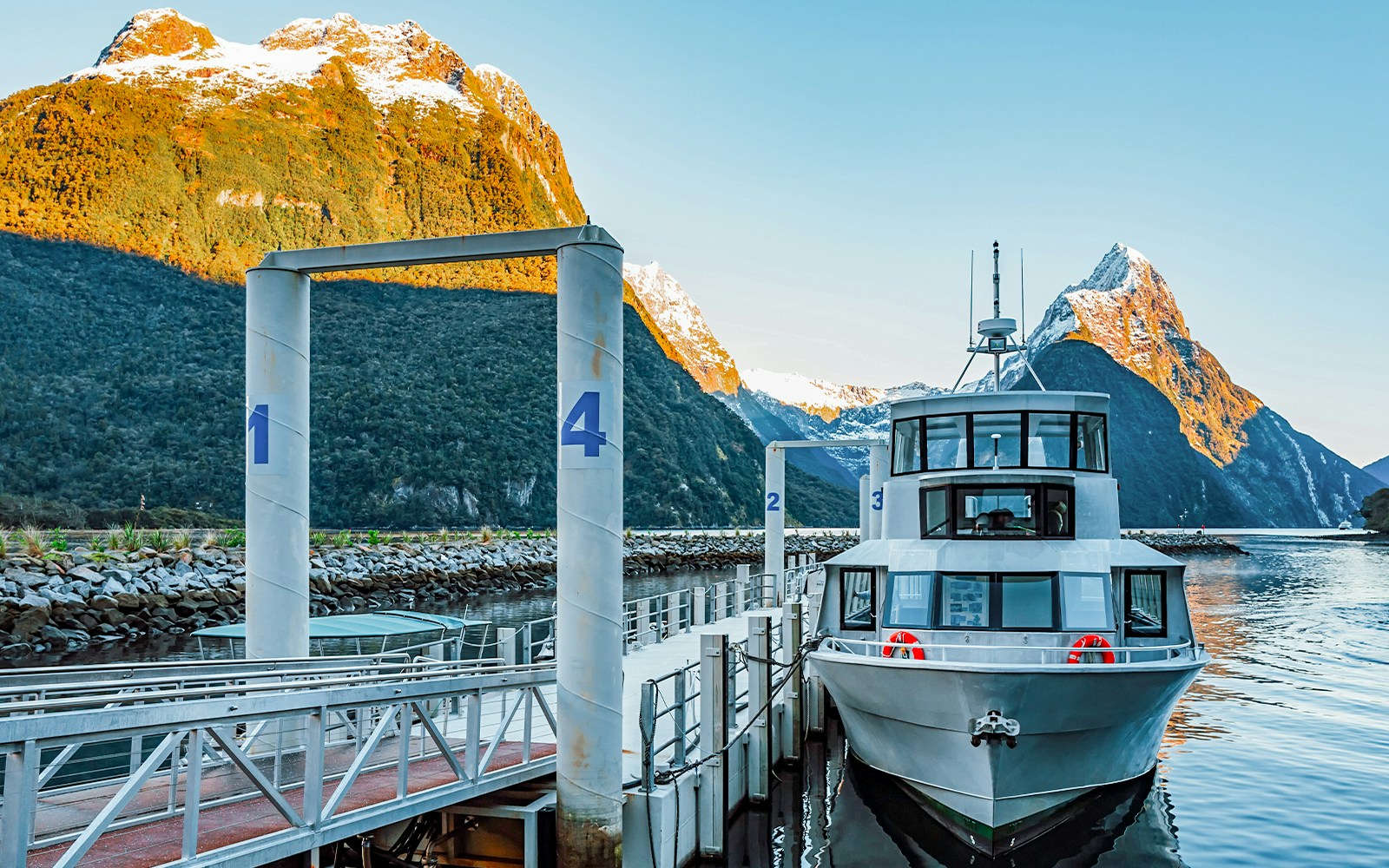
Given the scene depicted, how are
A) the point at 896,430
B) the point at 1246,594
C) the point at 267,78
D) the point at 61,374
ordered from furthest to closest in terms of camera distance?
the point at 267,78, the point at 61,374, the point at 1246,594, the point at 896,430

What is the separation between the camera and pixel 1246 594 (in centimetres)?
6203

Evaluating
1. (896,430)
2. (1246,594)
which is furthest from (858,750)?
(1246,594)

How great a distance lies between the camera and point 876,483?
117 feet

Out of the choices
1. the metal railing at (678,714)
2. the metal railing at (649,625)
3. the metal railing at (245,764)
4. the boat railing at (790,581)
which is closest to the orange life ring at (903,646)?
the metal railing at (678,714)

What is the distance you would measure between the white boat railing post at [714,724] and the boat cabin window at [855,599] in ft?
14.0

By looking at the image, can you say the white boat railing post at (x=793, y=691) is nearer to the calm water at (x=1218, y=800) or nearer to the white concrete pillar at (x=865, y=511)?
the calm water at (x=1218, y=800)

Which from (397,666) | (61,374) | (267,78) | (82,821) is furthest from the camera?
(267,78)

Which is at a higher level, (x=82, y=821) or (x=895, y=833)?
(x=82, y=821)

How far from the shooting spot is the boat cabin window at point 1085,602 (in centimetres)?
1495

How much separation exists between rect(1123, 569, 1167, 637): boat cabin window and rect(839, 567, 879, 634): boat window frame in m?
3.60

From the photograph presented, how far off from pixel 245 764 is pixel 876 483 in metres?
29.9

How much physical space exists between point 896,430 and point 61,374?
96279 millimetres

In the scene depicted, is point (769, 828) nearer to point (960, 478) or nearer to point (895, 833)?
point (895, 833)

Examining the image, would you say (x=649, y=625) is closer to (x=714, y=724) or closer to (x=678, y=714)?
(x=714, y=724)
